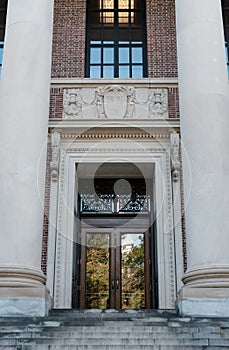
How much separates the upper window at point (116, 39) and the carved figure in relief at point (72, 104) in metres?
1.03

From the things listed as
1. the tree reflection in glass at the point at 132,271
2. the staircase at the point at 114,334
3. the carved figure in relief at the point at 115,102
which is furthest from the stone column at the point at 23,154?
the tree reflection in glass at the point at 132,271

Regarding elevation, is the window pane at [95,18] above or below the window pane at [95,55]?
above

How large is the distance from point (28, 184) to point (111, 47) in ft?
21.6

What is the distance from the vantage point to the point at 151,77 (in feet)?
45.9

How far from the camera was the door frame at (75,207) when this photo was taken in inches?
478

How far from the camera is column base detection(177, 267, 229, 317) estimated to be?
8.73 m

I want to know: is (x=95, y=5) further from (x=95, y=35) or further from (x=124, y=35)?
(x=124, y=35)

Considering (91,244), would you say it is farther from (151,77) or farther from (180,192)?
(151,77)

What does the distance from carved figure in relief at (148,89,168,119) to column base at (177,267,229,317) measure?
5250 mm

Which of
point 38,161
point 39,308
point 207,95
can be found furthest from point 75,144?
point 39,308

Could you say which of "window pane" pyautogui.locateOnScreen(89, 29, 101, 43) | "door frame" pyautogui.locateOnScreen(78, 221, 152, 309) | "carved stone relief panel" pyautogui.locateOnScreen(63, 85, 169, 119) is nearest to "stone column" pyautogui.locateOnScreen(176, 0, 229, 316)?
"carved stone relief panel" pyautogui.locateOnScreen(63, 85, 169, 119)

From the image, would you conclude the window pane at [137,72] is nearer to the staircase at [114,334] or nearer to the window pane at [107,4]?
the window pane at [107,4]

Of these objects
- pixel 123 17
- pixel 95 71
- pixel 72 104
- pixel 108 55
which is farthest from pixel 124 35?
pixel 72 104

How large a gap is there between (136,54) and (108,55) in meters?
0.77
